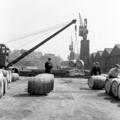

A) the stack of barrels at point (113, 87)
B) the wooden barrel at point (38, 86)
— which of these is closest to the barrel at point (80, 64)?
the stack of barrels at point (113, 87)

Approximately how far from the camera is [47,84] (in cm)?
1347

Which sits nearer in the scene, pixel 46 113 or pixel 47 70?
pixel 46 113

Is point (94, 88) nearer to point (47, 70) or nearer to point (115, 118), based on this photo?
point (47, 70)

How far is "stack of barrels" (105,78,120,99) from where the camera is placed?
12.7m

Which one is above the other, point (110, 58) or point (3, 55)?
point (110, 58)

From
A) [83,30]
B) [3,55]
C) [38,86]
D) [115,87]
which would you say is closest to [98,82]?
[115,87]

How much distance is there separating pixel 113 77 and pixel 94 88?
2.82 metres

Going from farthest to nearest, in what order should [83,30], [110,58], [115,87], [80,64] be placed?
[83,30], [110,58], [80,64], [115,87]

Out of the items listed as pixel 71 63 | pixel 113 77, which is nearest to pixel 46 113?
pixel 113 77

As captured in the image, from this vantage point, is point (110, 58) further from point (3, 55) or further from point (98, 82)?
point (98, 82)

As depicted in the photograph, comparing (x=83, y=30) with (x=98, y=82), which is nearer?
(x=98, y=82)

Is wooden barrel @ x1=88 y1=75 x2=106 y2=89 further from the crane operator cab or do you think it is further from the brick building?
the brick building

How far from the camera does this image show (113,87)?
1348 cm

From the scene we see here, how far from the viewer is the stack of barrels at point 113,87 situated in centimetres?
1271
